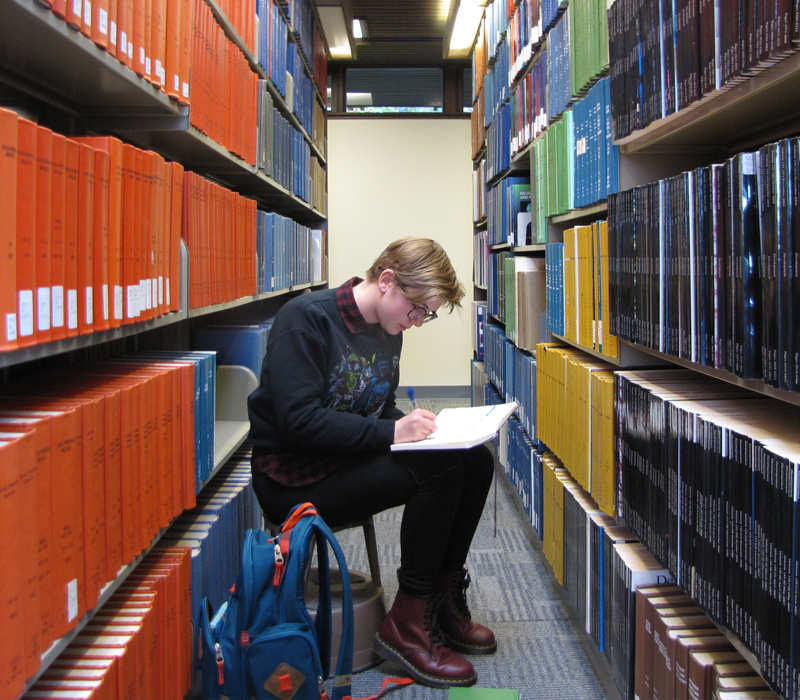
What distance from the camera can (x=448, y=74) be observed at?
522cm

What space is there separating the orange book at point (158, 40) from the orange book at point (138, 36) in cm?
4

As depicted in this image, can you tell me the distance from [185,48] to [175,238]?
1.28 ft

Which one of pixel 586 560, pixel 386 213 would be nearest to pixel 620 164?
pixel 586 560

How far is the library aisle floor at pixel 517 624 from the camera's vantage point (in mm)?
1508

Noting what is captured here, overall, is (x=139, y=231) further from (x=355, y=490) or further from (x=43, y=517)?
(x=355, y=490)

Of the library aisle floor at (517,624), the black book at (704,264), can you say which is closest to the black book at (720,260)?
the black book at (704,264)

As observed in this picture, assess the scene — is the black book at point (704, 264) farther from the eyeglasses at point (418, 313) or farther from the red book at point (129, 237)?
the red book at point (129, 237)

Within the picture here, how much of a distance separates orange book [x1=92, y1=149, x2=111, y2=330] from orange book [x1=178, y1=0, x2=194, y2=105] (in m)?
0.46

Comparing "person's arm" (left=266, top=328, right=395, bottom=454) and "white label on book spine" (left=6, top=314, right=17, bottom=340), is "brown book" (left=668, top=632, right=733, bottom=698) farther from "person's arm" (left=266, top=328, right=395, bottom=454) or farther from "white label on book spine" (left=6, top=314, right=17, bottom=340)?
"white label on book spine" (left=6, top=314, right=17, bottom=340)

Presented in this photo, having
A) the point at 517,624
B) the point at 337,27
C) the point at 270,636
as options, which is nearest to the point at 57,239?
the point at 270,636

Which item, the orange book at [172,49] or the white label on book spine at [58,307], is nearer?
the white label on book spine at [58,307]

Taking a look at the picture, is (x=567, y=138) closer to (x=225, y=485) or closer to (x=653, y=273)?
(x=653, y=273)

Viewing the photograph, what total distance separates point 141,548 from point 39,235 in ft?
1.84

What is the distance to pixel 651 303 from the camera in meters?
1.26
